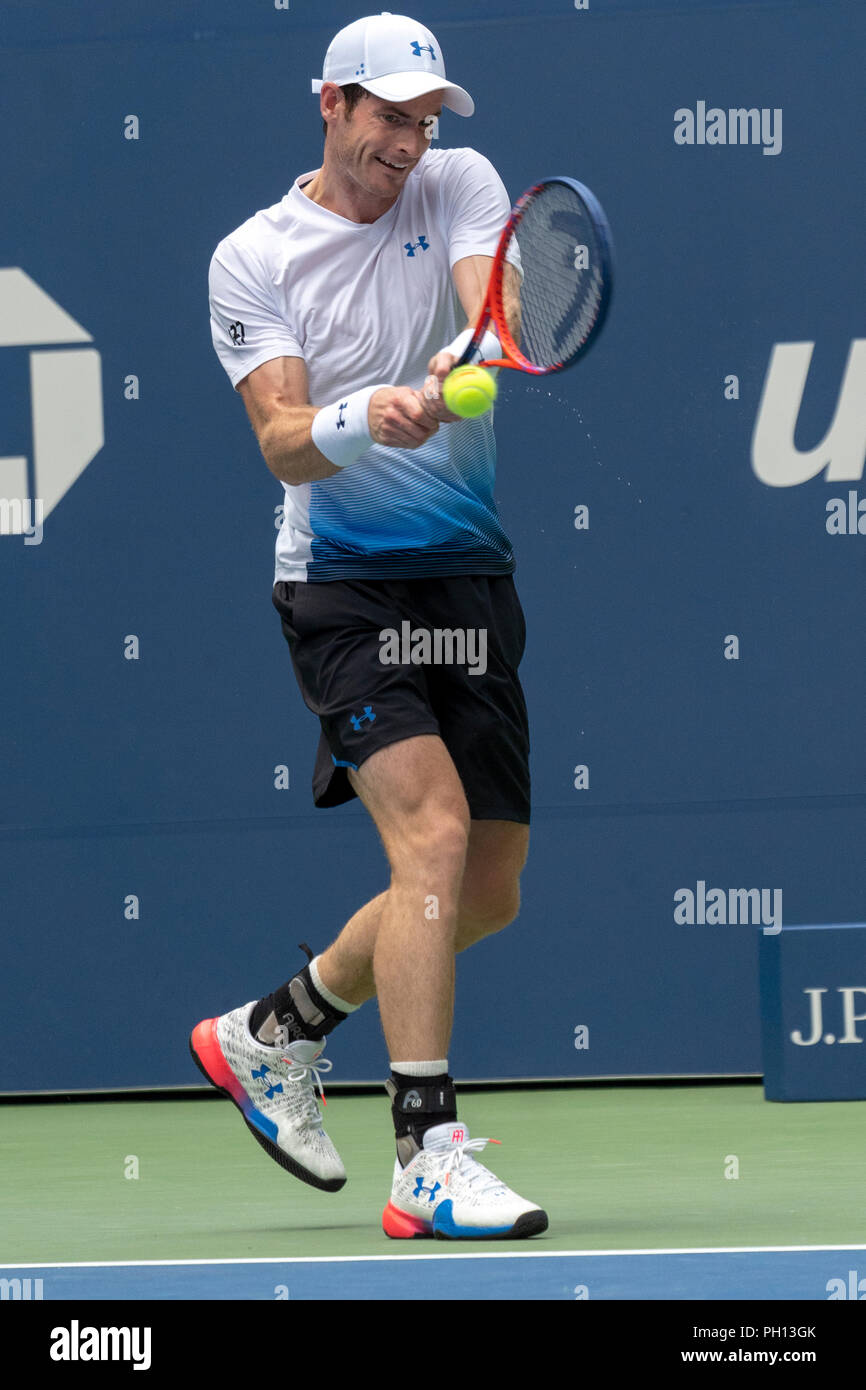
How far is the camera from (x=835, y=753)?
17.6 feet

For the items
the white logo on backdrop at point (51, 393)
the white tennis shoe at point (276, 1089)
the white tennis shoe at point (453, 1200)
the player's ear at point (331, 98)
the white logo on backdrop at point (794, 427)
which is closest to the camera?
the white tennis shoe at point (453, 1200)

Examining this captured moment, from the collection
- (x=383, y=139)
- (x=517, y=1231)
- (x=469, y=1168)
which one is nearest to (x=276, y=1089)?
(x=469, y=1168)

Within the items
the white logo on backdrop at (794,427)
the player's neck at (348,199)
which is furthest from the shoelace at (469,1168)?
the white logo on backdrop at (794,427)

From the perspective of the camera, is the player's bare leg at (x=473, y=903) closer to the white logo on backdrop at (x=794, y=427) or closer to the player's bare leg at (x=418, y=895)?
the player's bare leg at (x=418, y=895)

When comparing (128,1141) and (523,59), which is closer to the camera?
(128,1141)

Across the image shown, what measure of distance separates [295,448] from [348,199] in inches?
17.9

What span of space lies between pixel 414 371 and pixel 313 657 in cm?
48

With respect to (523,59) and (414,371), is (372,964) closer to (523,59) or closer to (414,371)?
(414,371)

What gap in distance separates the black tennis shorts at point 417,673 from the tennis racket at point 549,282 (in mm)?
401

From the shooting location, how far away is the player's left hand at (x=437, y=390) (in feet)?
10.2

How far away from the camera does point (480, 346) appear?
322cm

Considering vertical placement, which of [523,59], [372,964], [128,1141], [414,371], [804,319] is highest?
[523,59]

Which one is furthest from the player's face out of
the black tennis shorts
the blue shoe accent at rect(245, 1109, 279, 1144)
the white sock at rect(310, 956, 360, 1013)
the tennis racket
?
the blue shoe accent at rect(245, 1109, 279, 1144)
